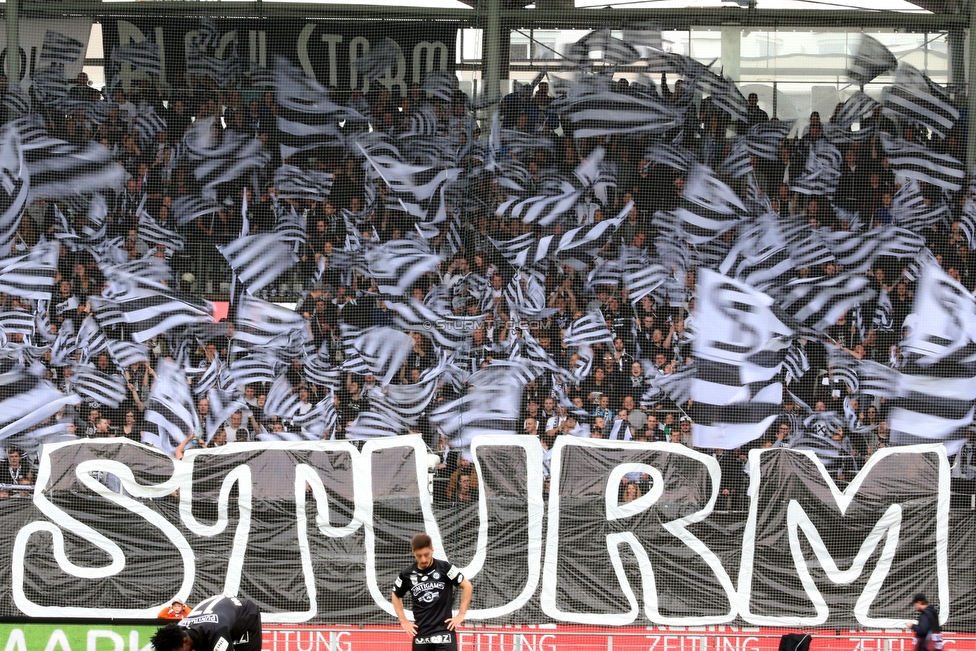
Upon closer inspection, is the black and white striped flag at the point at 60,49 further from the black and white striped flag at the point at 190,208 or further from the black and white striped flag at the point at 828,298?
the black and white striped flag at the point at 828,298

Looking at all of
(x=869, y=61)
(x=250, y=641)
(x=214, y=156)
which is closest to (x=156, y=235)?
(x=214, y=156)

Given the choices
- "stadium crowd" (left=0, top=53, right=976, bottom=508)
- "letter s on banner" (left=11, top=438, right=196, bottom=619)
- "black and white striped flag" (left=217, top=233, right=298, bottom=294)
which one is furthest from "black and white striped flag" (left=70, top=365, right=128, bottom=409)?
"black and white striped flag" (left=217, top=233, right=298, bottom=294)

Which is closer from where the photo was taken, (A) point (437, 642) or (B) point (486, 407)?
(A) point (437, 642)

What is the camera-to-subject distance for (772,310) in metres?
9.84

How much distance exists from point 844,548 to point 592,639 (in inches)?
87.0

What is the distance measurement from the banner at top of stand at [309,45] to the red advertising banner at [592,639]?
15.9ft

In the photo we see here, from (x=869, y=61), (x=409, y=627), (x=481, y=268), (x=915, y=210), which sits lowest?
(x=409, y=627)

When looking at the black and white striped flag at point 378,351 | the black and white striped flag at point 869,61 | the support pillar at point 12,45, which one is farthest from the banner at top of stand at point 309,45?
the black and white striped flag at point 869,61

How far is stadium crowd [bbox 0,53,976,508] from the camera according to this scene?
31.2 feet

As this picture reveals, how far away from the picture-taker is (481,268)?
971 cm

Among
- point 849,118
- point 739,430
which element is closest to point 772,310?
point 739,430

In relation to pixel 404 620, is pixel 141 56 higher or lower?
higher

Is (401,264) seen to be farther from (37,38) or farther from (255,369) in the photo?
(37,38)

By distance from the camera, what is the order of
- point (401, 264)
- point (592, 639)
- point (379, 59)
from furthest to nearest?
point (379, 59) → point (401, 264) → point (592, 639)
